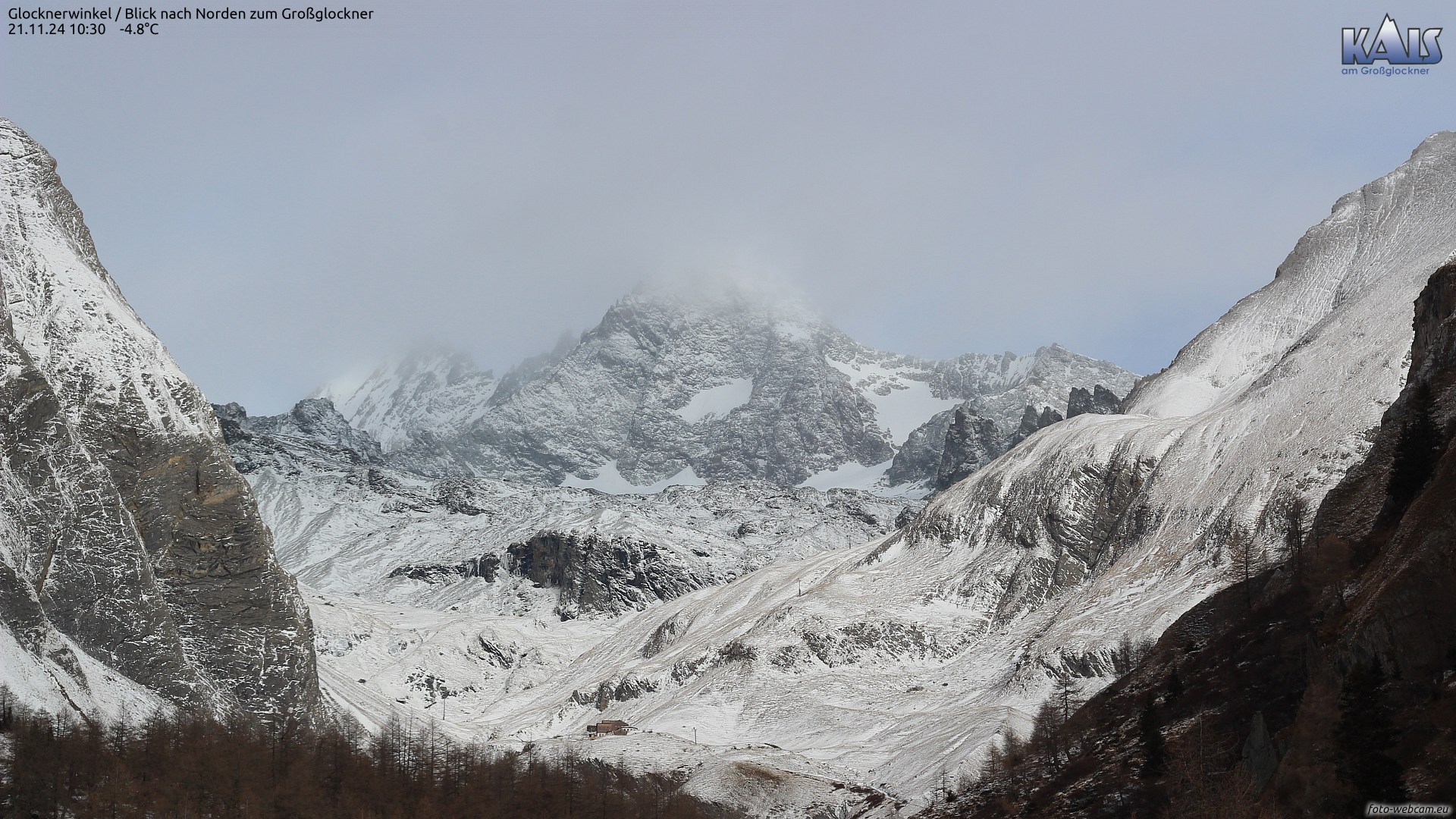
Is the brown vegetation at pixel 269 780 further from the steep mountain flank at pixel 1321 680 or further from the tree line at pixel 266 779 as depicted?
the steep mountain flank at pixel 1321 680

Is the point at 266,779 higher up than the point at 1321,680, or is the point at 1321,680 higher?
the point at 1321,680

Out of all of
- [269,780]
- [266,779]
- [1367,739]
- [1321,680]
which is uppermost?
[1321,680]

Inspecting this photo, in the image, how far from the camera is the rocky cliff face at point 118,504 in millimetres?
160625

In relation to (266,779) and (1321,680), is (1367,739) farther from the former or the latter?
(266,779)

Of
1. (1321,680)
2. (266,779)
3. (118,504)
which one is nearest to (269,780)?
(266,779)

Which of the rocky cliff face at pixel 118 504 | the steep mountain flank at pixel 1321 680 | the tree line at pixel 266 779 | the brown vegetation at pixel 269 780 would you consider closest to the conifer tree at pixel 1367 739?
the steep mountain flank at pixel 1321 680

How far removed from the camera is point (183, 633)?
176m

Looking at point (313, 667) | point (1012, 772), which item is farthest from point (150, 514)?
point (1012, 772)

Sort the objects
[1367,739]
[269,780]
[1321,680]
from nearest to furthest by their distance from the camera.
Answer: [1367,739] < [1321,680] < [269,780]

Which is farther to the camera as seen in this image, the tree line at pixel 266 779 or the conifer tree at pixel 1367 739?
the tree line at pixel 266 779

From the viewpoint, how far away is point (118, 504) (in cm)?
16900

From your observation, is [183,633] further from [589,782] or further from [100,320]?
[589,782]

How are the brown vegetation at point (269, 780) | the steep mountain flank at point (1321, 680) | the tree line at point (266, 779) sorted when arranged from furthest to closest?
the tree line at point (266, 779)
the brown vegetation at point (269, 780)
the steep mountain flank at point (1321, 680)

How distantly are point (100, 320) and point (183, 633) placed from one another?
43256 millimetres
